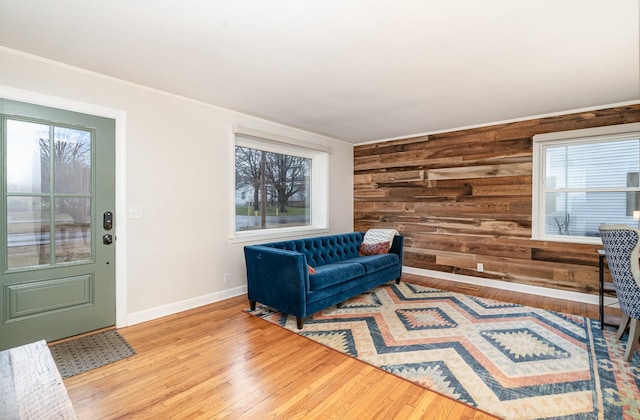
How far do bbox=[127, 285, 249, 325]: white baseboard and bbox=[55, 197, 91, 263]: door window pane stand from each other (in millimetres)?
761

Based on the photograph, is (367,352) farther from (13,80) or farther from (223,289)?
(13,80)

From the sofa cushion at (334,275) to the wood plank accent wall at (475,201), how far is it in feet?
6.23

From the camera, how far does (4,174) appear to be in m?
2.41

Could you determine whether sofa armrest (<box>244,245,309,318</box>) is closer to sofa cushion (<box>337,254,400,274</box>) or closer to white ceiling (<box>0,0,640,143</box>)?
sofa cushion (<box>337,254,400,274</box>)

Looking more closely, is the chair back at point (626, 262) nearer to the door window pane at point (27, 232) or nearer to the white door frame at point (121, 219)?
the white door frame at point (121, 219)

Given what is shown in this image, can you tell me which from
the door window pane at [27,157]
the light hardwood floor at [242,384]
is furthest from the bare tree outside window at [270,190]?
the door window pane at [27,157]

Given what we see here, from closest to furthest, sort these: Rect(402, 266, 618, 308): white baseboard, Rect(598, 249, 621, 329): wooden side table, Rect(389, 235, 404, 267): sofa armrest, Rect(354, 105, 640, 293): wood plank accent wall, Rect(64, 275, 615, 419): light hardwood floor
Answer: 1. Rect(64, 275, 615, 419): light hardwood floor
2. Rect(598, 249, 621, 329): wooden side table
3. Rect(402, 266, 618, 308): white baseboard
4. Rect(354, 105, 640, 293): wood plank accent wall
5. Rect(389, 235, 404, 267): sofa armrest

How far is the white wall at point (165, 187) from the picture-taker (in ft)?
9.05

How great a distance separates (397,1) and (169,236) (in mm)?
3008

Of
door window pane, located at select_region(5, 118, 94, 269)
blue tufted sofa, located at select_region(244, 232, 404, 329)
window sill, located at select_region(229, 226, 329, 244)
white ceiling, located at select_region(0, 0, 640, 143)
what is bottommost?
blue tufted sofa, located at select_region(244, 232, 404, 329)

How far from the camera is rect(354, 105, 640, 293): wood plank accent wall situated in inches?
155

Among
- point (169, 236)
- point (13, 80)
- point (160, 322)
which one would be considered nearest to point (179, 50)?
point (13, 80)

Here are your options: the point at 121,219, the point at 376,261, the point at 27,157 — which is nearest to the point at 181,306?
the point at 121,219

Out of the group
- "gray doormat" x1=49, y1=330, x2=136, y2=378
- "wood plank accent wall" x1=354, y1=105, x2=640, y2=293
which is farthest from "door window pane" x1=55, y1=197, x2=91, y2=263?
"wood plank accent wall" x1=354, y1=105, x2=640, y2=293
